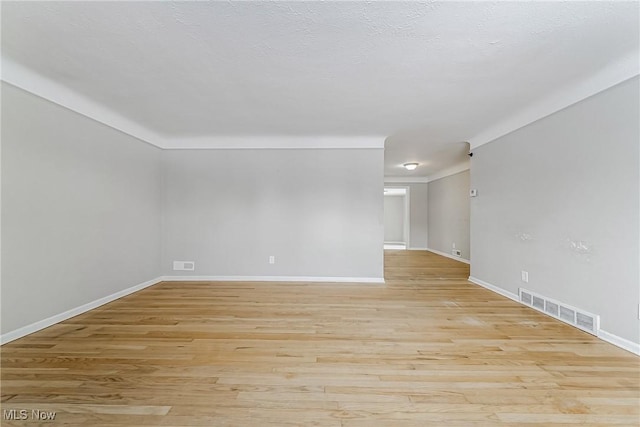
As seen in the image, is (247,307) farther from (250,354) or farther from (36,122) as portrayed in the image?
(36,122)

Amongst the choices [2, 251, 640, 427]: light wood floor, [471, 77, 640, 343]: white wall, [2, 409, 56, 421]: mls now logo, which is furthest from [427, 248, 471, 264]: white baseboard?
[2, 409, 56, 421]: mls now logo

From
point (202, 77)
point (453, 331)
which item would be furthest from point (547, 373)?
point (202, 77)

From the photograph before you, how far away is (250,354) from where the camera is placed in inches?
81.5

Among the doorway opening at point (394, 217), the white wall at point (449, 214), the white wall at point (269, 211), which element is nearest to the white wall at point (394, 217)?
the doorway opening at point (394, 217)

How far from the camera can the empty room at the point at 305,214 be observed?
1613 mm

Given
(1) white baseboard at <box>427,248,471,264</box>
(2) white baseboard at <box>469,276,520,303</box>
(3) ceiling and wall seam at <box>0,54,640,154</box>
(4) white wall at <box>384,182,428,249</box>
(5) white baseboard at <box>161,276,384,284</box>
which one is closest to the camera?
(3) ceiling and wall seam at <box>0,54,640,154</box>

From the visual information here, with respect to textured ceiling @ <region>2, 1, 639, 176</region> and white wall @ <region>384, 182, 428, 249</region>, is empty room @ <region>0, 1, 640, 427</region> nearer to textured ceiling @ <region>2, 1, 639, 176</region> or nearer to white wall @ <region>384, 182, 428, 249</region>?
textured ceiling @ <region>2, 1, 639, 176</region>

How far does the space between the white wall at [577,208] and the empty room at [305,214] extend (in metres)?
0.02

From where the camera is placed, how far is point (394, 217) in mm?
11797

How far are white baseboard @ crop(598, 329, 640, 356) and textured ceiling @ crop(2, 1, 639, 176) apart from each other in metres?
2.31

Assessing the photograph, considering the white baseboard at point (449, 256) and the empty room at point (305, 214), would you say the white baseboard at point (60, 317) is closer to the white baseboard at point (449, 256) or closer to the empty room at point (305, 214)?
the empty room at point (305, 214)

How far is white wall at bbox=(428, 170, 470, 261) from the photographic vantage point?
20.9 feet

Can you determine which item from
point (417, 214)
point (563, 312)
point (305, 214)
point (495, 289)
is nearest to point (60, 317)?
point (305, 214)

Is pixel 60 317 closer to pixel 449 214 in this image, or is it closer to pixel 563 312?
pixel 563 312
